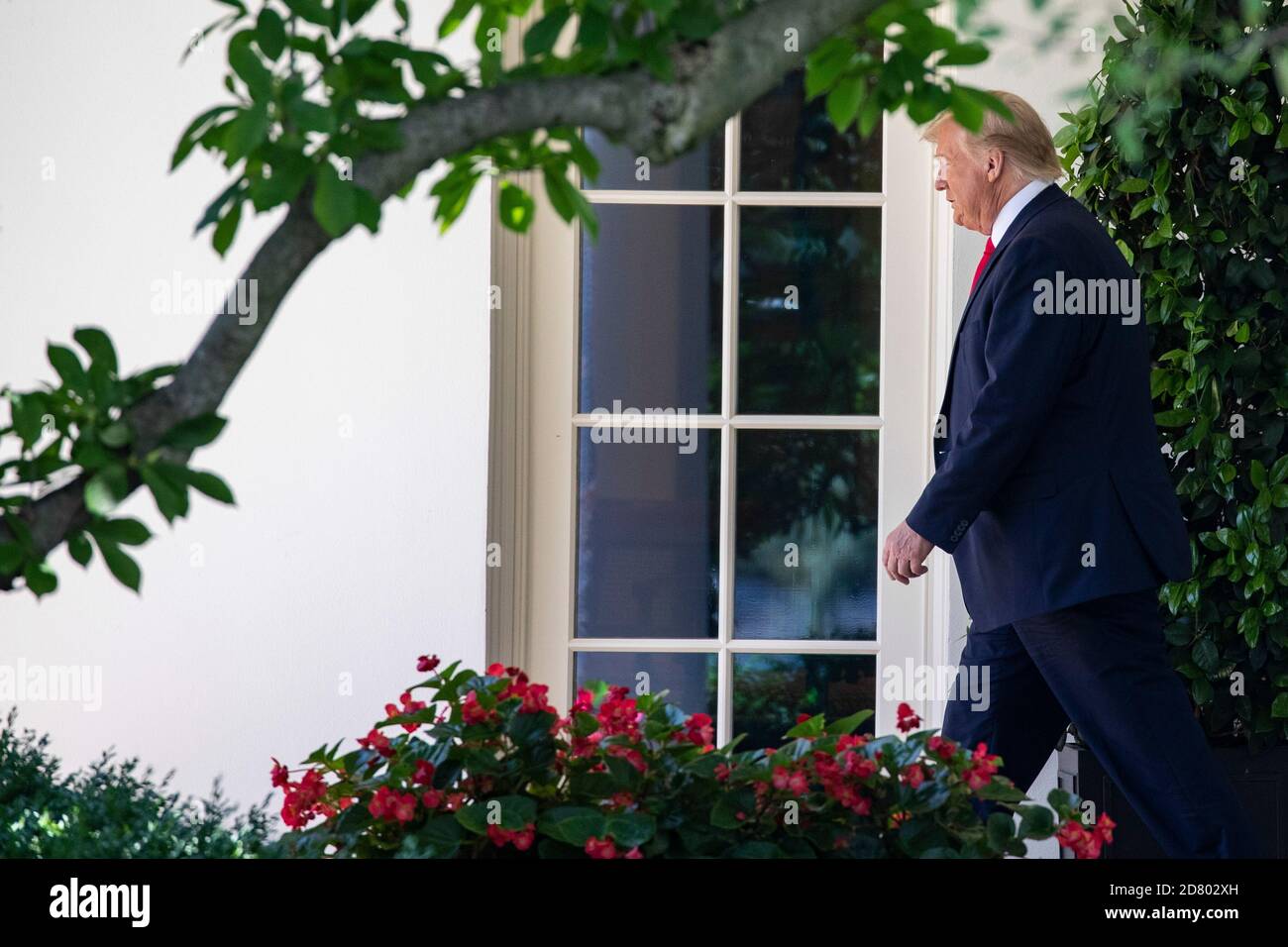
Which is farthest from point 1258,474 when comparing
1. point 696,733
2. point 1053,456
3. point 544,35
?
point 544,35

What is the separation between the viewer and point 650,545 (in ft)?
11.4

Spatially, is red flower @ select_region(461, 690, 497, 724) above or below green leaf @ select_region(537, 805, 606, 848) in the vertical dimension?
above

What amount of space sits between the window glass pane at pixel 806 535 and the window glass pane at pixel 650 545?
0.27ft

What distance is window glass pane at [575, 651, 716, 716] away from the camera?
346 cm

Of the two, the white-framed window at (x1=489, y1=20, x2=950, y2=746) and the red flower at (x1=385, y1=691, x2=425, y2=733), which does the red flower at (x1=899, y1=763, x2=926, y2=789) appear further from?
the white-framed window at (x1=489, y1=20, x2=950, y2=746)

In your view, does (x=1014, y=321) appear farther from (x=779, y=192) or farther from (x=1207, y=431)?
(x=779, y=192)

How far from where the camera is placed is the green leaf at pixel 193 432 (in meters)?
1.09

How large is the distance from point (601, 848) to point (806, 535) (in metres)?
1.97

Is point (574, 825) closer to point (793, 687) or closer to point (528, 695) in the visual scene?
point (528, 695)

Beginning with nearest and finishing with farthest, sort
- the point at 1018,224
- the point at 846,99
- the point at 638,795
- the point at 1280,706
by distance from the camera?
the point at 846,99 → the point at 638,795 → the point at 1018,224 → the point at 1280,706

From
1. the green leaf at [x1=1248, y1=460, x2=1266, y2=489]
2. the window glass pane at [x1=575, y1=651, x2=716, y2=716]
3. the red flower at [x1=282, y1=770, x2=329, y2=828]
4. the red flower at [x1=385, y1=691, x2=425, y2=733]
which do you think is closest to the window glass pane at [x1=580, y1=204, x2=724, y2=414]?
the window glass pane at [x1=575, y1=651, x2=716, y2=716]

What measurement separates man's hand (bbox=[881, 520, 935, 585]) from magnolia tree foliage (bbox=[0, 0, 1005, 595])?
1.48 m

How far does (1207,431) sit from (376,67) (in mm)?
2331
